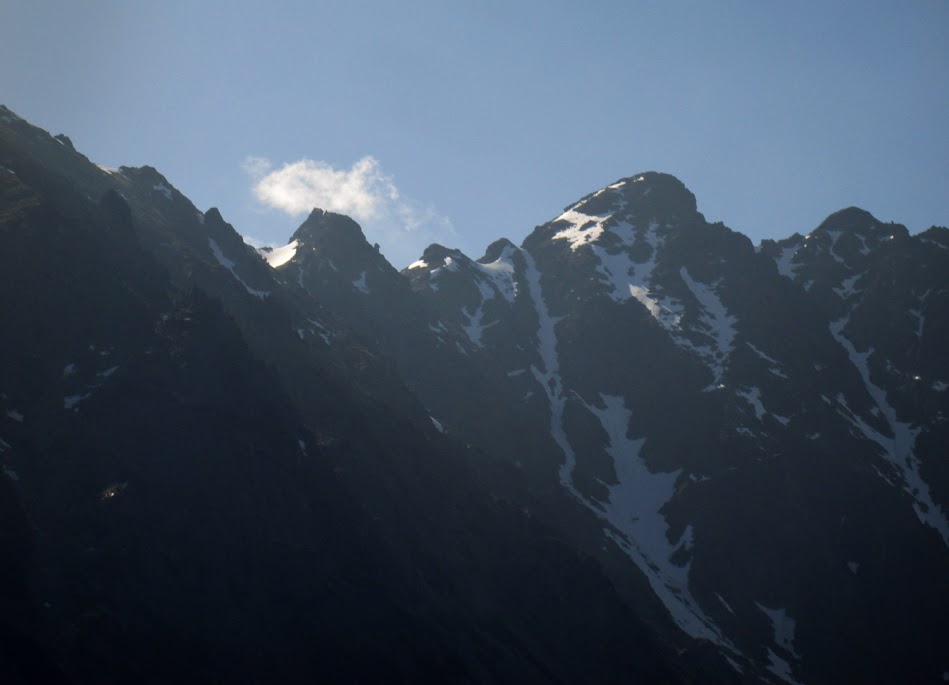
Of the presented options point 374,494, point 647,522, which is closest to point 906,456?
point 647,522

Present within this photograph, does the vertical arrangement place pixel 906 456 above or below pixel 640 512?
above

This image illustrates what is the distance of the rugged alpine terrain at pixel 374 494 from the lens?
267 feet

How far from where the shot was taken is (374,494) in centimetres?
11138

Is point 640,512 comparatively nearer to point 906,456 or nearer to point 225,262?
point 906,456

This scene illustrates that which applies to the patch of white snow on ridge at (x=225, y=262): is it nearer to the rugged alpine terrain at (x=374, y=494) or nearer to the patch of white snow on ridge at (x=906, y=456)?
the rugged alpine terrain at (x=374, y=494)

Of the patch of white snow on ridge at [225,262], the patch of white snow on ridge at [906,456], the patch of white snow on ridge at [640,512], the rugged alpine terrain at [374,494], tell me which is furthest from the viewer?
the patch of white snow on ridge at [906,456]

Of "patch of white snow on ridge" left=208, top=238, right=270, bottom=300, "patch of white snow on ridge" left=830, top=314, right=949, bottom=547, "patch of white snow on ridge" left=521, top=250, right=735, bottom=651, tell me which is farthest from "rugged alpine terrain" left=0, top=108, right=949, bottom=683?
"patch of white snow on ridge" left=208, top=238, right=270, bottom=300

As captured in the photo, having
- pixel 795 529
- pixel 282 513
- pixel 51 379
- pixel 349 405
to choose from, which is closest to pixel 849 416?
Result: pixel 795 529

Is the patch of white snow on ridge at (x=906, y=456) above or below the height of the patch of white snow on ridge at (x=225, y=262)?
below

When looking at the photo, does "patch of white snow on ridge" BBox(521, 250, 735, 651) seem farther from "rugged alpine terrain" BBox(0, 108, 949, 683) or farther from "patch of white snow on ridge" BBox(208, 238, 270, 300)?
"patch of white snow on ridge" BBox(208, 238, 270, 300)

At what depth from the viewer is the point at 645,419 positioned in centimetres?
19388

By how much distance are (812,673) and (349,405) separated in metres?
78.9

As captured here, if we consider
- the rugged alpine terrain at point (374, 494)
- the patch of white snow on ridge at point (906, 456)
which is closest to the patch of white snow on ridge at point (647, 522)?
the rugged alpine terrain at point (374, 494)

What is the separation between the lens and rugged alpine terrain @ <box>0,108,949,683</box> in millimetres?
81438
